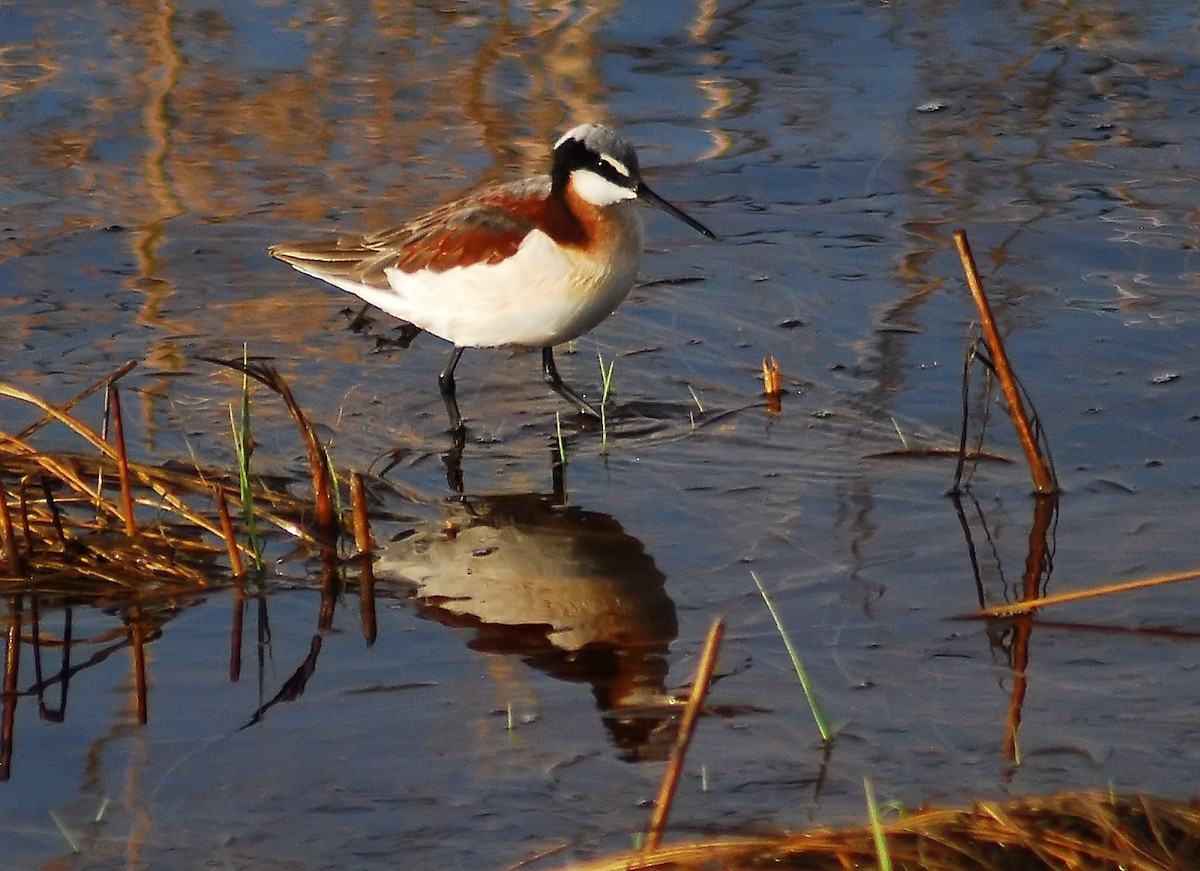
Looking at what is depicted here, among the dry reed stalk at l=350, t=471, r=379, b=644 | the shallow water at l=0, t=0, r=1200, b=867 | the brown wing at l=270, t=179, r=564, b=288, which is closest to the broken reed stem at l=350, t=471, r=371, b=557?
the dry reed stalk at l=350, t=471, r=379, b=644

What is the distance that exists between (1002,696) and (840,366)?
2.93 meters

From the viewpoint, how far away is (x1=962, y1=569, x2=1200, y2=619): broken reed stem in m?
5.30

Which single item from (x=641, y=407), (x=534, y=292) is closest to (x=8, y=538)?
(x=534, y=292)

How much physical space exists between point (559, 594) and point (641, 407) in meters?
1.74

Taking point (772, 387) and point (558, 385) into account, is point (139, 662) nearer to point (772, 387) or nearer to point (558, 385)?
point (558, 385)

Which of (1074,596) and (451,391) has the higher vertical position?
(1074,596)

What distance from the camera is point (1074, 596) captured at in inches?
212

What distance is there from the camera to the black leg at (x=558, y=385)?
7609 mm

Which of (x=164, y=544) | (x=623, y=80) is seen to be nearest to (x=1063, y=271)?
(x=623, y=80)

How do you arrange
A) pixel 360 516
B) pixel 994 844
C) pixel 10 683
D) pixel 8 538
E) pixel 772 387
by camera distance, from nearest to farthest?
pixel 994 844 → pixel 10 683 → pixel 8 538 → pixel 360 516 → pixel 772 387

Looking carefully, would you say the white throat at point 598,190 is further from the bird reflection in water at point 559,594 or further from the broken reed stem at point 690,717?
the broken reed stem at point 690,717

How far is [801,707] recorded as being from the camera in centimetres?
513

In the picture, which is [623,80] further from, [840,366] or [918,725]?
[918,725]

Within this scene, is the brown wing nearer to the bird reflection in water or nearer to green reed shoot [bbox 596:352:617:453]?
green reed shoot [bbox 596:352:617:453]
